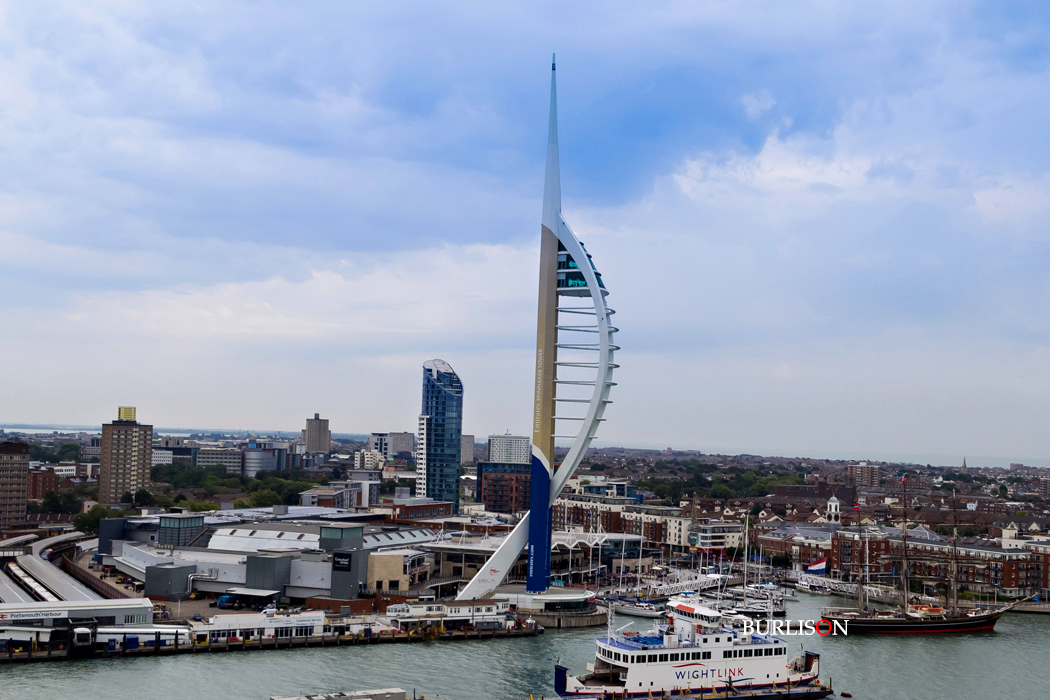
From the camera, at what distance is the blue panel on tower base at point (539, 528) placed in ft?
87.0

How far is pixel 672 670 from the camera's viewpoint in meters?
17.2

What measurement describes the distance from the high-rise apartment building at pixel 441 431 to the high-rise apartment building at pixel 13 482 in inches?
773

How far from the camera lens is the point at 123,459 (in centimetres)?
5956

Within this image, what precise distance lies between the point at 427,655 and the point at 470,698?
4.02 meters

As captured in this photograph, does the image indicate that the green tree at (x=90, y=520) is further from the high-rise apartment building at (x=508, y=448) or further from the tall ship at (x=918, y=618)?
the high-rise apartment building at (x=508, y=448)

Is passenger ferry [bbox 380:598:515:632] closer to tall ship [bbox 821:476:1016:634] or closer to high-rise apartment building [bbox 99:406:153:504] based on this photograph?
tall ship [bbox 821:476:1016:634]

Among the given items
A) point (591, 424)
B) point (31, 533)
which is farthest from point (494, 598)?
point (31, 533)

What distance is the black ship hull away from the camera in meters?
25.8

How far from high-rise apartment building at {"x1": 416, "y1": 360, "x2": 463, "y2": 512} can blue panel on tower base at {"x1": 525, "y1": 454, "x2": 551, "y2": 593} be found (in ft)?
99.7

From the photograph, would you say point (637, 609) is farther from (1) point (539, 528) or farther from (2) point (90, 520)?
(2) point (90, 520)

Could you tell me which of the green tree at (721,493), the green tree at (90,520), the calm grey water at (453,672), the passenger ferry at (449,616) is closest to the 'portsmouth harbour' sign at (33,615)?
the calm grey water at (453,672)

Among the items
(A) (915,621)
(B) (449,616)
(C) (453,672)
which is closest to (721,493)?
(A) (915,621)

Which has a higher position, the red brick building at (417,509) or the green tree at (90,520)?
the red brick building at (417,509)

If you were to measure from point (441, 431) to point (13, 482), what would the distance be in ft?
68.7
